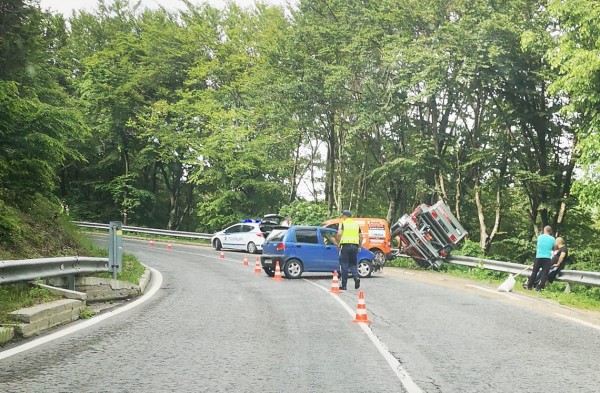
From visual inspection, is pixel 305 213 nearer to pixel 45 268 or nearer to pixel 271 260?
pixel 271 260

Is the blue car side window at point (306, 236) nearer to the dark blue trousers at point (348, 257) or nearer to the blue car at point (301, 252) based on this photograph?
the blue car at point (301, 252)

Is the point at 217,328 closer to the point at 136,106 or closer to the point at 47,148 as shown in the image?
the point at 47,148

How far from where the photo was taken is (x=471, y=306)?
1220 centimetres

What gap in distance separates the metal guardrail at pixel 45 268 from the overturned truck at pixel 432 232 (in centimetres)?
1490

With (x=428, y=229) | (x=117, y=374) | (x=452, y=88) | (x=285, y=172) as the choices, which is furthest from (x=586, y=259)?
(x=117, y=374)

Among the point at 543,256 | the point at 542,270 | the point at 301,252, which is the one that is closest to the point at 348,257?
the point at 301,252

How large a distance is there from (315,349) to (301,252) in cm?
1126

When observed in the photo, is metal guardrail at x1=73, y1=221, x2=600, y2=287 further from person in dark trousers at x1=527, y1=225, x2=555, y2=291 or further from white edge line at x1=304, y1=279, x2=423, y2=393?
white edge line at x1=304, y1=279, x2=423, y2=393

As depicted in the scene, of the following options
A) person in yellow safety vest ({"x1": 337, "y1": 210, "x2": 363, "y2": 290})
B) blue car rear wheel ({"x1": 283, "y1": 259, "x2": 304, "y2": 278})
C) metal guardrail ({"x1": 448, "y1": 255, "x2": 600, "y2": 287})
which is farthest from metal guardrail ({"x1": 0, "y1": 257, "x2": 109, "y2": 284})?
metal guardrail ({"x1": 448, "y1": 255, "x2": 600, "y2": 287})

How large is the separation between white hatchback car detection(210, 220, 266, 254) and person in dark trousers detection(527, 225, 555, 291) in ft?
57.7

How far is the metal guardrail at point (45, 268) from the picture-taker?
8.26 meters

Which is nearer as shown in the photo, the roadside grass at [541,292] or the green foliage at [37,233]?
the green foliage at [37,233]

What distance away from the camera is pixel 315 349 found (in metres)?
7.15

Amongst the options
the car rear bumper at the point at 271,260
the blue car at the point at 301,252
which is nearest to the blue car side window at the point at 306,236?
the blue car at the point at 301,252
